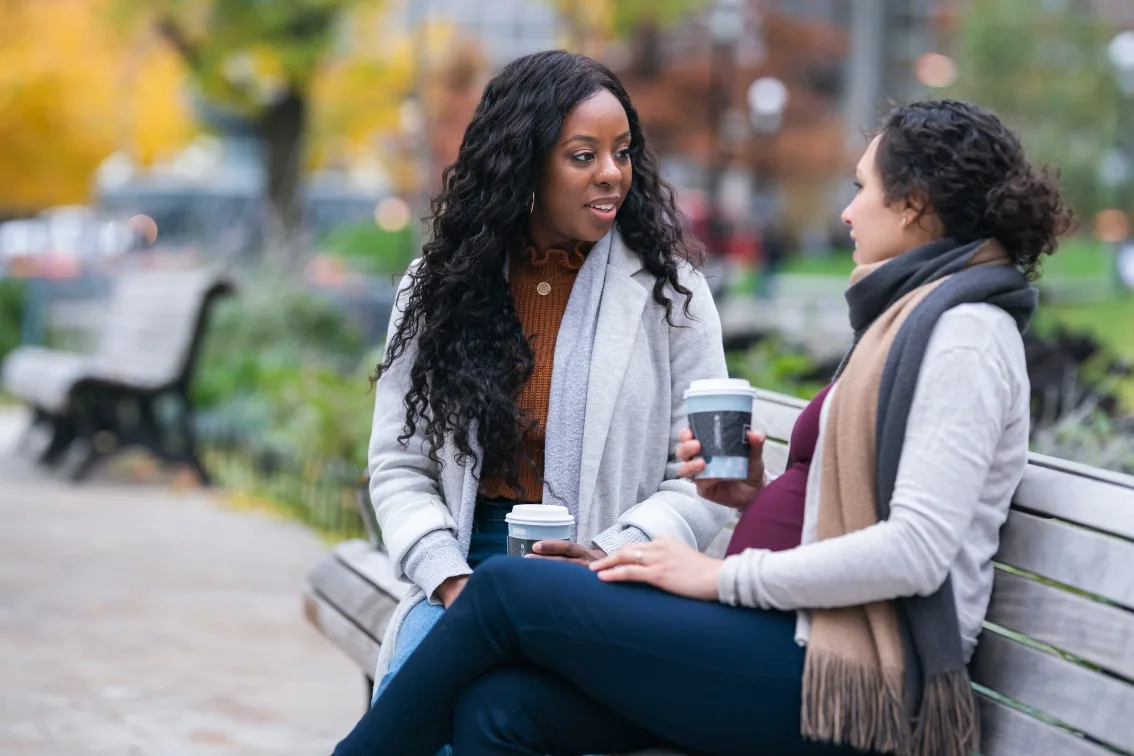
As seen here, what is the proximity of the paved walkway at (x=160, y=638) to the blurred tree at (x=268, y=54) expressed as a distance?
358 inches

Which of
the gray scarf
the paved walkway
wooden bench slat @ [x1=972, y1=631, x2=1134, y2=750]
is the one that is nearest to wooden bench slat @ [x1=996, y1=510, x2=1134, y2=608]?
wooden bench slat @ [x1=972, y1=631, x2=1134, y2=750]

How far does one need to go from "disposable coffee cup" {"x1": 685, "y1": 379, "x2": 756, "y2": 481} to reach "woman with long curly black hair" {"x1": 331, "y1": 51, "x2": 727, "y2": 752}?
0.49m

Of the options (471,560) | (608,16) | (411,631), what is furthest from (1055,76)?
(411,631)

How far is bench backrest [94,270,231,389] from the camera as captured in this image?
9.14 m

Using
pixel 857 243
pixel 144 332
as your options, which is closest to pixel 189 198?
pixel 144 332

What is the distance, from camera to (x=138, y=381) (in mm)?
9172

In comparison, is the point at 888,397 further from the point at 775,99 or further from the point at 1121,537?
the point at 775,99

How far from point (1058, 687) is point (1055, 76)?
99.1 feet

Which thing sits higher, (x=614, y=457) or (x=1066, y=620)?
(x=614, y=457)

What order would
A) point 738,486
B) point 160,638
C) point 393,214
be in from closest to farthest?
point 738,486, point 160,638, point 393,214

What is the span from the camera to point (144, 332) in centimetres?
970

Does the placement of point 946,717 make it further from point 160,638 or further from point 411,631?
point 160,638

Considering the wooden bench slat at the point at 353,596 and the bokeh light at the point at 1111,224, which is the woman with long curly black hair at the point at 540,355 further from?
the bokeh light at the point at 1111,224

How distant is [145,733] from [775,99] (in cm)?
1950
